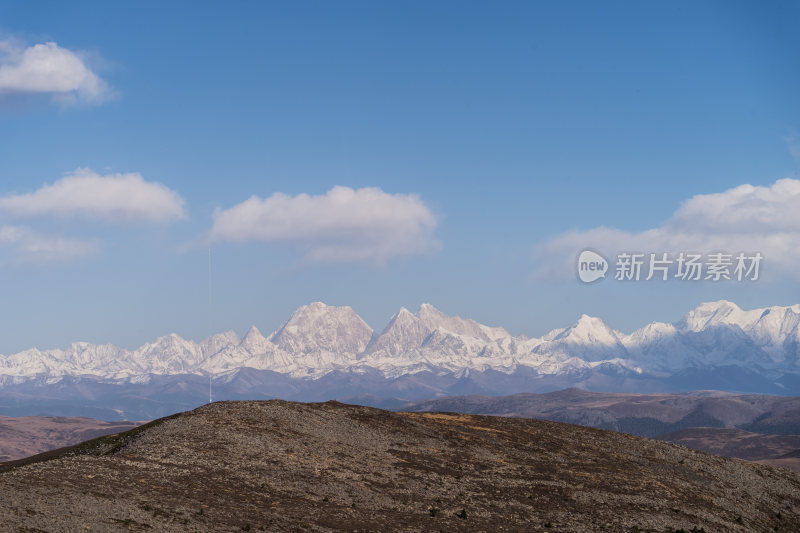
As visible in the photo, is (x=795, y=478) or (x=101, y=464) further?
(x=795, y=478)

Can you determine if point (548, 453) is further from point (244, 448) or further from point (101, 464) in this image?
point (101, 464)

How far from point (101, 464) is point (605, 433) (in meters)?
76.0

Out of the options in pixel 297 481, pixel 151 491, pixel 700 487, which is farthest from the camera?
pixel 700 487

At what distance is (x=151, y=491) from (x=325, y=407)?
46339mm

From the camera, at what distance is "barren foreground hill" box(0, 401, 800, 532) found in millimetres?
51188

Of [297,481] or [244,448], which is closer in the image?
[297,481]

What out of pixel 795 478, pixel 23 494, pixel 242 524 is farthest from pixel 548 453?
pixel 23 494

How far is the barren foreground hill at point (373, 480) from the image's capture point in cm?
5119

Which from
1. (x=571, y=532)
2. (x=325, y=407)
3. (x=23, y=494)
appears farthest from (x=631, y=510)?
(x=23, y=494)

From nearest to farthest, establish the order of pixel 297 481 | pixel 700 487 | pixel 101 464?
1. pixel 101 464
2. pixel 297 481
3. pixel 700 487

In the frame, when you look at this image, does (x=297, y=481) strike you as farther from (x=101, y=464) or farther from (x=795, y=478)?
(x=795, y=478)

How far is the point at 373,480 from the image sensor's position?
6844 cm

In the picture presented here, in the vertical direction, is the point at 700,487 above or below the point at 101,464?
below

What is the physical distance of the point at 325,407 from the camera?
99.9 meters
